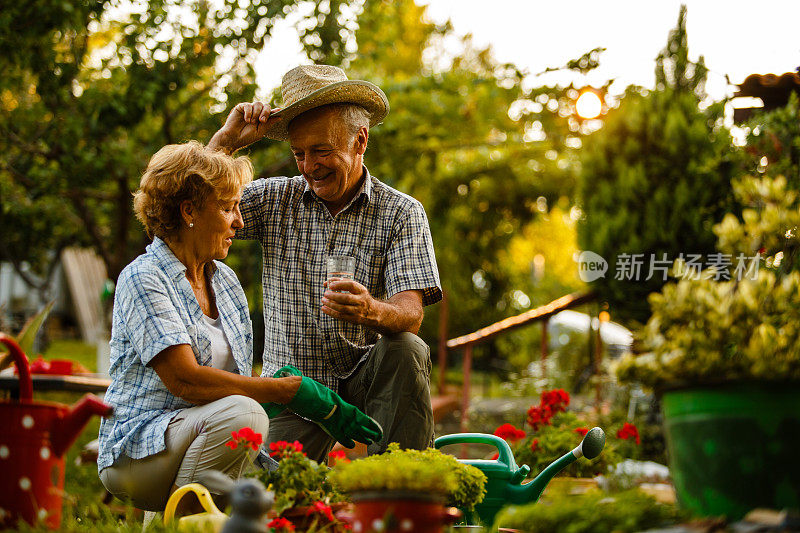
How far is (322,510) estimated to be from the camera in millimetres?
1970

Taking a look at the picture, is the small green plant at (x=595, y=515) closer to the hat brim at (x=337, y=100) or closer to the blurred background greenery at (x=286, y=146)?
the hat brim at (x=337, y=100)

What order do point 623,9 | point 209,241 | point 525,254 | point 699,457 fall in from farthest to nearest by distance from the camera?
1. point 525,254
2. point 623,9
3. point 209,241
4. point 699,457

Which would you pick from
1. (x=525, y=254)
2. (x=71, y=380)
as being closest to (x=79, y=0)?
(x=71, y=380)

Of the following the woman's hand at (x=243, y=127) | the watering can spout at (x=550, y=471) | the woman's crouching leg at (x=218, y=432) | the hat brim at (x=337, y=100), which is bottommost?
the watering can spout at (x=550, y=471)

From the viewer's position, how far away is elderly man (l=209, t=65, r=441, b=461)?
2961mm

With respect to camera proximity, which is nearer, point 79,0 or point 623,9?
point 79,0

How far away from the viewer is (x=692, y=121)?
6.69 metres

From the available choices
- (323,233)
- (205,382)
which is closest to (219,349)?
(205,382)

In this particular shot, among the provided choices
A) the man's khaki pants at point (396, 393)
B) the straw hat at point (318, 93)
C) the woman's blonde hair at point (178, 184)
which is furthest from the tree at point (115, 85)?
the man's khaki pants at point (396, 393)

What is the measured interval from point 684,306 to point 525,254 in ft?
49.0

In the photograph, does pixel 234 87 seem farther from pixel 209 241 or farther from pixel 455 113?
pixel 209 241

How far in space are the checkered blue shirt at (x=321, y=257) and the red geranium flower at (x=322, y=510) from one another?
102cm

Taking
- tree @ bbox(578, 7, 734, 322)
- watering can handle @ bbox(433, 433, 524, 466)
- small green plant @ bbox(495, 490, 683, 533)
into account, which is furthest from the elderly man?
tree @ bbox(578, 7, 734, 322)

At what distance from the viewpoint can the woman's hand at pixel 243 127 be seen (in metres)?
2.99
